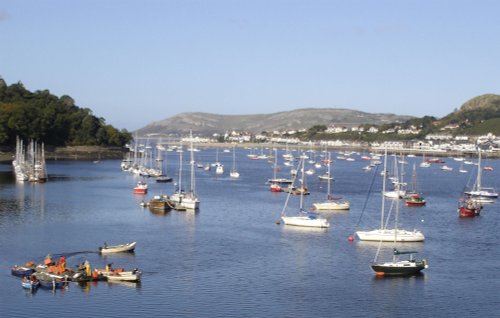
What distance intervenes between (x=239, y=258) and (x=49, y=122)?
94.3m

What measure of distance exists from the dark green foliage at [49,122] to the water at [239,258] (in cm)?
5459

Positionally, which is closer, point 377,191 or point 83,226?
point 83,226

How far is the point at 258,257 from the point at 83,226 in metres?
13.9

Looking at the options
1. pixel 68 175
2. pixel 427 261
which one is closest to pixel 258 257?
pixel 427 261

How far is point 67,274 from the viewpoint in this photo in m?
31.1

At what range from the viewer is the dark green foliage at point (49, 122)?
117 meters

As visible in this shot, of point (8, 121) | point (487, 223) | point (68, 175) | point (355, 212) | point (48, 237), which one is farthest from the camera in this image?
point (8, 121)

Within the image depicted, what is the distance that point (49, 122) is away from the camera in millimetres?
125125

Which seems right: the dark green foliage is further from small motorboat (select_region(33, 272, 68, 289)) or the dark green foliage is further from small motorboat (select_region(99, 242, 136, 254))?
small motorboat (select_region(33, 272, 68, 289))

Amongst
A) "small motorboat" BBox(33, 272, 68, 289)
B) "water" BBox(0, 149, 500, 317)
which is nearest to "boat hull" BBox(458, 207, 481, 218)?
"water" BBox(0, 149, 500, 317)

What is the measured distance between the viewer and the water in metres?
28.4

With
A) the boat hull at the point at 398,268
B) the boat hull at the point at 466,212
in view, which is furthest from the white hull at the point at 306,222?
the boat hull at the point at 398,268

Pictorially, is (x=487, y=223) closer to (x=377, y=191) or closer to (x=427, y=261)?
(x=427, y=261)

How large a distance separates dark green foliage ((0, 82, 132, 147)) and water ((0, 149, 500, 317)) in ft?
179
